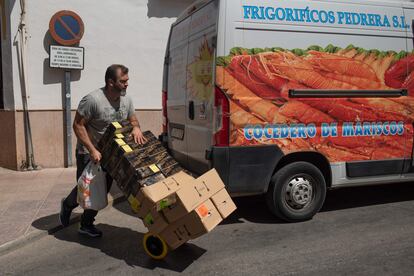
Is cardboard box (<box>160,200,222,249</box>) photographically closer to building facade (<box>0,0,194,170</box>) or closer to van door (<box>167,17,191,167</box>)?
van door (<box>167,17,191,167</box>)

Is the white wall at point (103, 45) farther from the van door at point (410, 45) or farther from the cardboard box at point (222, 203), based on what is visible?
the cardboard box at point (222, 203)

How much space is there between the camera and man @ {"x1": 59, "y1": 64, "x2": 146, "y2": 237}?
170 inches

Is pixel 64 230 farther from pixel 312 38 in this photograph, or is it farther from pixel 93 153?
pixel 312 38

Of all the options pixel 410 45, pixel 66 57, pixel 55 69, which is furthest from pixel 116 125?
pixel 55 69

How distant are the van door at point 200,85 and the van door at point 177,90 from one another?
16cm

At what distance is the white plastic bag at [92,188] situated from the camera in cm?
433

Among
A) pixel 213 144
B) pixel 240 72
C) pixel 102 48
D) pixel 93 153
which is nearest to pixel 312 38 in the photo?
pixel 240 72

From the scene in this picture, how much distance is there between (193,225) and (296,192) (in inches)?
62.2

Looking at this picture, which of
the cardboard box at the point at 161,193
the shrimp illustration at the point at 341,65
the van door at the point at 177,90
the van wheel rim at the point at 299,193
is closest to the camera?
the cardboard box at the point at 161,193

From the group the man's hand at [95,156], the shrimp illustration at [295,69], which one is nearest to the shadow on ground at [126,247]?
the man's hand at [95,156]

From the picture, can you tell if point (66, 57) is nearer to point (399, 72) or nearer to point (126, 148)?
point (126, 148)

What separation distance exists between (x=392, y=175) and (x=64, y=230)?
3.90m

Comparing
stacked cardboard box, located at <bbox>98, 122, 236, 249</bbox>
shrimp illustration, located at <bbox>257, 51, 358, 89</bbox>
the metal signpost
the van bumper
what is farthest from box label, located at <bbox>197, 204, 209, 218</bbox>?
the metal signpost

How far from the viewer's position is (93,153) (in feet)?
13.9
